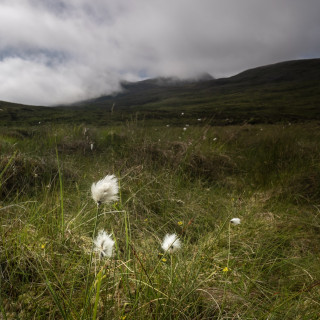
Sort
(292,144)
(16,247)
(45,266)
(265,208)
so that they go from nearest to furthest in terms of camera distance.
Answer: (45,266) → (16,247) → (265,208) → (292,144)

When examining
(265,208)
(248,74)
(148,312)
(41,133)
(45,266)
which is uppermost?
(248,74)

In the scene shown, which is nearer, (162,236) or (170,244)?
(170,244)

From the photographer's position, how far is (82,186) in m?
3.07

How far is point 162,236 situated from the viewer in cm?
225

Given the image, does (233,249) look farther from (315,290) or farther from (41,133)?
(41,133)

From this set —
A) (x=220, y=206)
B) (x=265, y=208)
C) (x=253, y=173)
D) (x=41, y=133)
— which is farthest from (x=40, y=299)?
(x=41, y=133)

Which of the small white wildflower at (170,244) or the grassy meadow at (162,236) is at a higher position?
the small white wildflower at (170,244)

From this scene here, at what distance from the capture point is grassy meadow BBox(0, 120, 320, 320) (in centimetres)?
115

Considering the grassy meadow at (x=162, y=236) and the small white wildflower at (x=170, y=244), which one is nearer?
the grassy meadow at (x=162, y=236)

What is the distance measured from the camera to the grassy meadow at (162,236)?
3.76 feet

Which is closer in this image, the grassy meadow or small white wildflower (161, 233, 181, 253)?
the grassy meadow

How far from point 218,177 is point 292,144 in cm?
274

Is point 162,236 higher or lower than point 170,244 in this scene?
lower

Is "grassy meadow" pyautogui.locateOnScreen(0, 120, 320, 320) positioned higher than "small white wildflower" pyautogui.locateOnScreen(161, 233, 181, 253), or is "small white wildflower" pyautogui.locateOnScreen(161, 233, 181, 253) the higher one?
"small white wildflower" pyautogui.locateOnScreen(161, 233, 181, 253)
